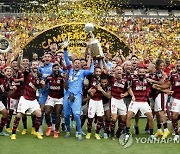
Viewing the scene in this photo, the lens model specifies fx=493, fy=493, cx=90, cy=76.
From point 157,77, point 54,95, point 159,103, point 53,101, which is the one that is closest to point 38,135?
point 53,101

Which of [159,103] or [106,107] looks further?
[159,103]

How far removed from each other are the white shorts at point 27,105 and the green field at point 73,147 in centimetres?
60

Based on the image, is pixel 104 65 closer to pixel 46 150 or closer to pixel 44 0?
pixel 46 150

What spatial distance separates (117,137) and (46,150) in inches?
78.7

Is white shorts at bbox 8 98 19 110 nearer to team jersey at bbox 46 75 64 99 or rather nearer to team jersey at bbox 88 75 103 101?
team jersey at bbox 46 75 64 99

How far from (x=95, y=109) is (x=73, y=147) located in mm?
1301

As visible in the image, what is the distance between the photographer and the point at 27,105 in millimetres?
10344

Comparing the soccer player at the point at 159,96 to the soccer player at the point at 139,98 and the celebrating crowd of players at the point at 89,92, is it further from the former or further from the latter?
the soccer player at the point at 139,98

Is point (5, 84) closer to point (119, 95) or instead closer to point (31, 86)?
point (31, 86)

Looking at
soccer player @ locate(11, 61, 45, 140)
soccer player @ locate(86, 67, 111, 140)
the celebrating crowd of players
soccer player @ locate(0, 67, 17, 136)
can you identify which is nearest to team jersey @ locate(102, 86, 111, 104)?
the celebrating crowd of players

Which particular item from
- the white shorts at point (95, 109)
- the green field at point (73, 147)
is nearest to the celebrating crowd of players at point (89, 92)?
the white shorts at point (95, 109)

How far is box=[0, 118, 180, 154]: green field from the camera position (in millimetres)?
8914

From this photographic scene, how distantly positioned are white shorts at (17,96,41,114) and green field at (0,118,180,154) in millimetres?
604

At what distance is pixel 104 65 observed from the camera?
34.7ft
